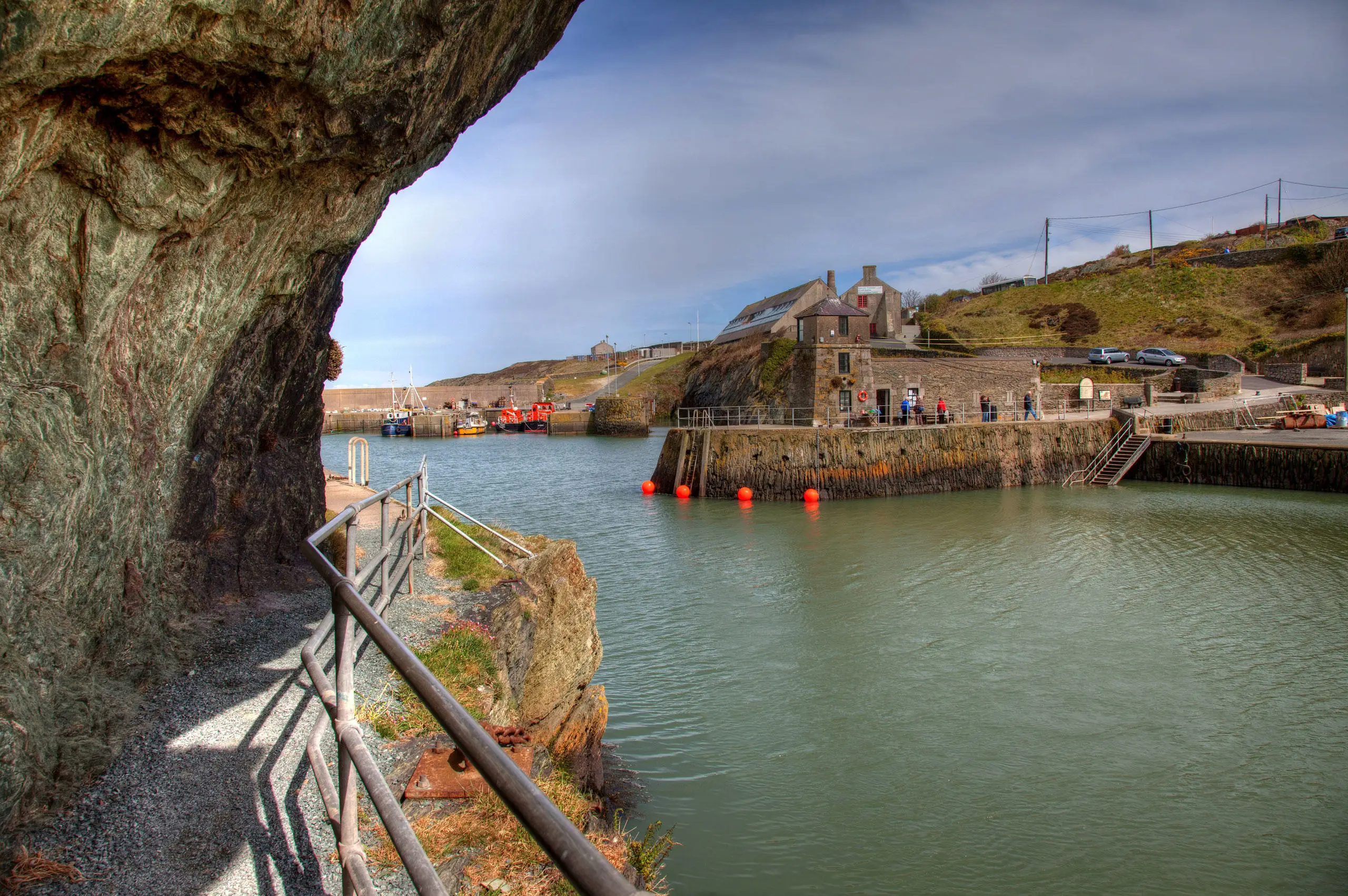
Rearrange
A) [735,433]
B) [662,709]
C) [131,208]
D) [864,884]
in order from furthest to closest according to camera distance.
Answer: [735,433], [662,709], [864,884], [131,208]

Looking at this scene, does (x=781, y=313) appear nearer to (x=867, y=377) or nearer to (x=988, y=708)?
(x=867, y=377)

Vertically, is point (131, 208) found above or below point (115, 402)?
above

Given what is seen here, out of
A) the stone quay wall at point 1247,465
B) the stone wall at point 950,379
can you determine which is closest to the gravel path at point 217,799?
the stone quay wall at point 1247,465

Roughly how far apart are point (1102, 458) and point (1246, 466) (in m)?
5.53

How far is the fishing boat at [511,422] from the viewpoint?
8925cm

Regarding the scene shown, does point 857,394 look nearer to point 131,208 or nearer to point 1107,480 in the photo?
point 1107,480

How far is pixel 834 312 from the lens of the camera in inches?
1687

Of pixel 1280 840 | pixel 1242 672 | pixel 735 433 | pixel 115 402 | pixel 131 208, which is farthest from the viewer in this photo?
pixel 735 433

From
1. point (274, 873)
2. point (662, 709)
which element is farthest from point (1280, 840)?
point (274, 873)

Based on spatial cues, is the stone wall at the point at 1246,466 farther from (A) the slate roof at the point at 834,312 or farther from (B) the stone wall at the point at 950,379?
(A) the slate roof at the point at 834,312

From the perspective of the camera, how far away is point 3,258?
424 centimetres

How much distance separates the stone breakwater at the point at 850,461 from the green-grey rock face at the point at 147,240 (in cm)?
2591

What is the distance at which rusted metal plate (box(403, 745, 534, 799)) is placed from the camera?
4.35 m

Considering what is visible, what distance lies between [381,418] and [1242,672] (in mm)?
93108
